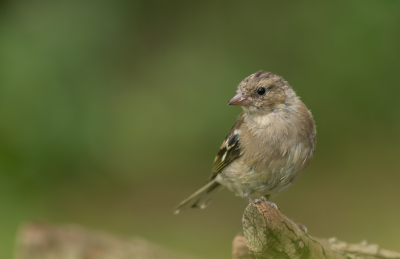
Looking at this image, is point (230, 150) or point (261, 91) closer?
point (261, 91)

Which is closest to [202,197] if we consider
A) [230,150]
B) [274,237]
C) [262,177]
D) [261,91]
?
[230,150]

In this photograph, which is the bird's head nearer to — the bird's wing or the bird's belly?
the bird's wing

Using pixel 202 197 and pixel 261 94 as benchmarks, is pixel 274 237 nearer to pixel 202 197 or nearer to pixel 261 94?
pixel 261 94

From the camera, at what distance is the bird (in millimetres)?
3301

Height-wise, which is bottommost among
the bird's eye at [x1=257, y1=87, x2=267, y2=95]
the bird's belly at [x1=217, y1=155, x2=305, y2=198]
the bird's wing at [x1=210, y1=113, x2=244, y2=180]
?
the bird's belly at [x1=217, y1=155, x2=305, y2=198]

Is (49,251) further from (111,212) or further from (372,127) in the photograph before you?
(372,127)

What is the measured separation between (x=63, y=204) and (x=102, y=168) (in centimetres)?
82

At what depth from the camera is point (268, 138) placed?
3334 millimetres

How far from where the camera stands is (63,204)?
6766mm

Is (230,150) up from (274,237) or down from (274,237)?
up

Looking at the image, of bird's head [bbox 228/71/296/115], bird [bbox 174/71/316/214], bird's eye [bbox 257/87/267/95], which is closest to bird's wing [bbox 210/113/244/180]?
bird [bbox 174/71/316/214]

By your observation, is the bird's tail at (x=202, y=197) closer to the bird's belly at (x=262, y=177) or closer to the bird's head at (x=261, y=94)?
the bird's belly at (x=262, y=177)

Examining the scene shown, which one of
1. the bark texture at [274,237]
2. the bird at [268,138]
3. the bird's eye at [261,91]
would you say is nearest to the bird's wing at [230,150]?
the bird at [268,138]

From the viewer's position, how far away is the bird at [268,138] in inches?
130
